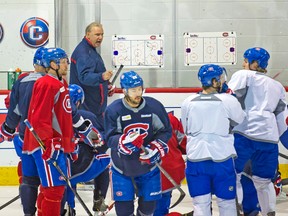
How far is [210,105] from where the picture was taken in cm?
422

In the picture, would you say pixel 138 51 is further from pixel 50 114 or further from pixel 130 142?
pixel 130 142

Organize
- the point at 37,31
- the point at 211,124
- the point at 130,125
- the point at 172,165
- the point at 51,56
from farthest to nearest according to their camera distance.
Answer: the point at 37,31
the point at 172,165
the point at 51,56
the point at 211,124
the point at 130,125

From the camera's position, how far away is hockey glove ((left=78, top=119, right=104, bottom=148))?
458cm

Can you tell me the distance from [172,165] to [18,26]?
3228 mm

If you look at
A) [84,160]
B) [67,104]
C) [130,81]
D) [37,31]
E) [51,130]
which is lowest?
[84,160]

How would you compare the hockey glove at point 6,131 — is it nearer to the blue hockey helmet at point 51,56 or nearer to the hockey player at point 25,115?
the hockey player at point 25,115

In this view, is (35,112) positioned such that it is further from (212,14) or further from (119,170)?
(212,14)

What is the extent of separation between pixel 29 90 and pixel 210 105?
3.46 ft

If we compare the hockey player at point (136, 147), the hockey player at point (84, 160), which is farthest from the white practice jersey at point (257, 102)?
the hockey player at point (84, 160)

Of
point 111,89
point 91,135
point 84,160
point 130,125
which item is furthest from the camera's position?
point 111,89

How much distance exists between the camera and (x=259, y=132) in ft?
15.8

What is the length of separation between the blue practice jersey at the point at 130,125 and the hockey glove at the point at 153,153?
32 mm

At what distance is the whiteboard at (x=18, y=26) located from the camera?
7.29 m

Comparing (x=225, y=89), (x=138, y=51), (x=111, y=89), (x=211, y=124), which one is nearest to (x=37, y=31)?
(x=138, y=51)
